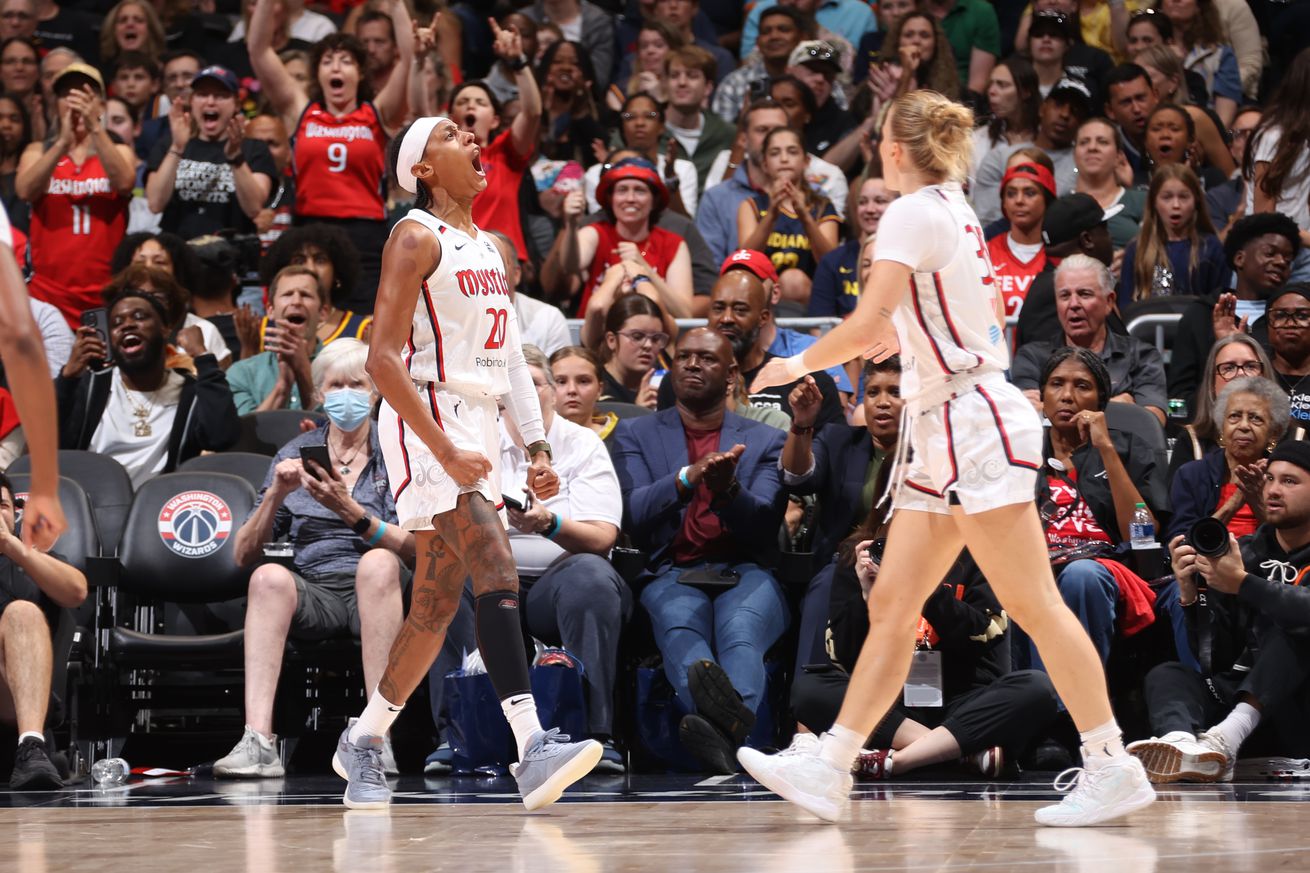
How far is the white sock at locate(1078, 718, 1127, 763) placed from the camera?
4.57m

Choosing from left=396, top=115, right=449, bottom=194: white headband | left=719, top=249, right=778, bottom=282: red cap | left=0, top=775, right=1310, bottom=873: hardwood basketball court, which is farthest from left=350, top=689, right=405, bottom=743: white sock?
left=719, top=249, right=778, bottom=282: red cap

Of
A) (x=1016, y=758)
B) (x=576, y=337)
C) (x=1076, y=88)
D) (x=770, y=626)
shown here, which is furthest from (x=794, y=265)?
(x=1016, y=758)

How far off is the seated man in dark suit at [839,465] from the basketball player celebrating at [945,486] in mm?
2173

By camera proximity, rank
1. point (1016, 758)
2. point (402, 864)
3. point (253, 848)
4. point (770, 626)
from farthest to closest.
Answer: point (770, 626), point (1016, 758), point (253, 848), point (402, 864)

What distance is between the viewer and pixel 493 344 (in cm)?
520

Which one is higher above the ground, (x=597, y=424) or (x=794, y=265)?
(x=794, y=265)

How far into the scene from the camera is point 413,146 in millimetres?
5234

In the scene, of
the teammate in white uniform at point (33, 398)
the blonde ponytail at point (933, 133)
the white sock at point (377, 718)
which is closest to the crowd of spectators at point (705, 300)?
the blonde ponytail at point (933, 133)

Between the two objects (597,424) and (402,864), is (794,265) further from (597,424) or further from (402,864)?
(402,864)

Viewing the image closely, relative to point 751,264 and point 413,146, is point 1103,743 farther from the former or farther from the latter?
point 751,264

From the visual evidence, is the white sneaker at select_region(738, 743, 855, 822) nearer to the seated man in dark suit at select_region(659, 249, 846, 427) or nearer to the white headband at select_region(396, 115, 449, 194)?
the white headband at select_region(396, 115, 449, 194)

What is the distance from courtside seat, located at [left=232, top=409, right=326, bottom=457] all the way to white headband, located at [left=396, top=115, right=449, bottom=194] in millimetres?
3091

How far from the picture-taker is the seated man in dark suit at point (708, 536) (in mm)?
6445

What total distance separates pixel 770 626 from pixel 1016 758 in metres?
1.12
